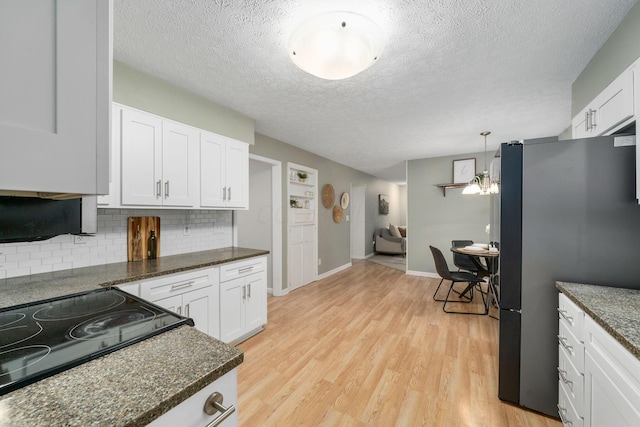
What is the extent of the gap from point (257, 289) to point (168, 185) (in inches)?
50.8

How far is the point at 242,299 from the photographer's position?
96.8 inches

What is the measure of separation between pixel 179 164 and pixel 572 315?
2.87 m

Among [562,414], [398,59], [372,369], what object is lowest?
[372,369]

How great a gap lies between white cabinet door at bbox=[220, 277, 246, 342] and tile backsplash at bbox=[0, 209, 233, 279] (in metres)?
0.66

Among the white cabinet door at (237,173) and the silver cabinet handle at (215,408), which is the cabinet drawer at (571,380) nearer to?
the silver cabinet handle at (215,408)

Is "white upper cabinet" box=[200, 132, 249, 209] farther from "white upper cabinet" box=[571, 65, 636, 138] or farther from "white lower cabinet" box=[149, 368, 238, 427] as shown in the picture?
"white upper cabinet" box=[571, 65, 636, 138]

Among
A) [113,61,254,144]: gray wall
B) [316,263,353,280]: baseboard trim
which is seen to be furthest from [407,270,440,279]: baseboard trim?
[113,61,254,144]: gray wall

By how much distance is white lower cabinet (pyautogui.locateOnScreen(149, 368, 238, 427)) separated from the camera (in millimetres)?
594

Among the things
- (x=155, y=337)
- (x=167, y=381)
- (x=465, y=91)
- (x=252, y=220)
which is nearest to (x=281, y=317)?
(x=252, y=220)

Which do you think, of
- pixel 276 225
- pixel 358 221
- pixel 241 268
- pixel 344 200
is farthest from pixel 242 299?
pixel 358 221

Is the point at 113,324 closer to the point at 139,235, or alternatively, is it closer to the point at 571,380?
the point at 139,235

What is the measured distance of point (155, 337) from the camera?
2.74 feet

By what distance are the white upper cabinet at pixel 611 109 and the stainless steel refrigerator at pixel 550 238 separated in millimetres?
143

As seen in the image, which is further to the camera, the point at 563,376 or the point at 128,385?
the point at 563,376
